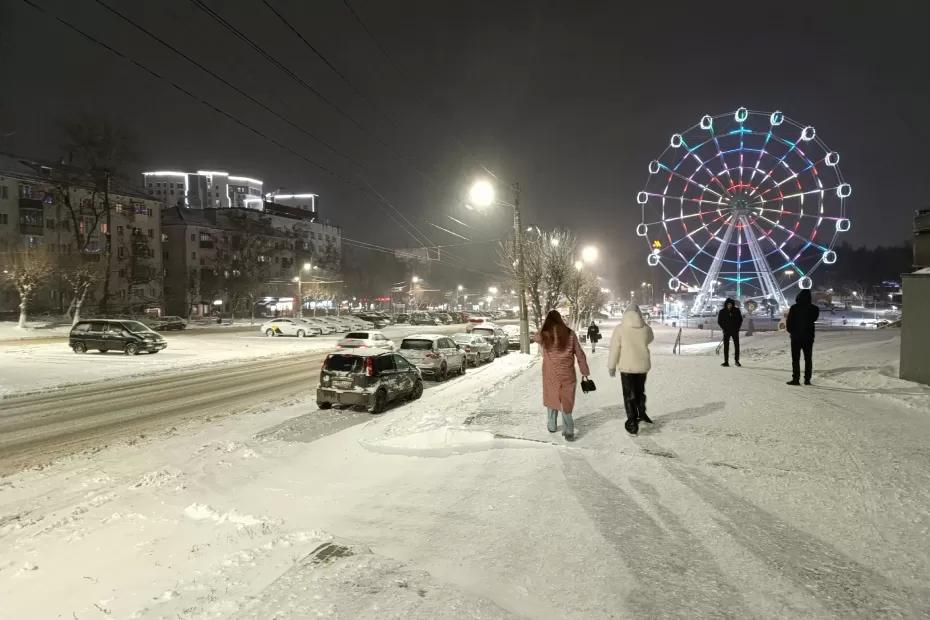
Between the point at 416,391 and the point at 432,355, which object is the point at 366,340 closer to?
the point at 432,355

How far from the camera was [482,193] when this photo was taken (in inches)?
760

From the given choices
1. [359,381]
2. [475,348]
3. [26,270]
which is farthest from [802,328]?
[26,270]

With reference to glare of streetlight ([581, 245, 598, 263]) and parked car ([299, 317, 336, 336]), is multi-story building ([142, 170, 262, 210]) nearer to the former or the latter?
parked car ([299, 317, 336, 336])

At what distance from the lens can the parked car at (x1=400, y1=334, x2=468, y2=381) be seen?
706 inches

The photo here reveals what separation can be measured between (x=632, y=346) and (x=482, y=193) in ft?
43.1

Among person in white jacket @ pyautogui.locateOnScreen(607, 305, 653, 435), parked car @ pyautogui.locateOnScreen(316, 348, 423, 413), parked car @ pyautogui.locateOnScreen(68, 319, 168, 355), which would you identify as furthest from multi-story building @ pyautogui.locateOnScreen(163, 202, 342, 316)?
person in white jacket @ pyautogui.locateOnScreen(607, 305, 653, 435)

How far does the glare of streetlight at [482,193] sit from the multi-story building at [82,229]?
3683 centimetres

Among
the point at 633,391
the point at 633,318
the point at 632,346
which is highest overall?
the point at 633,318

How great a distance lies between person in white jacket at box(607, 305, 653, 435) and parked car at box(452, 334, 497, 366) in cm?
1509

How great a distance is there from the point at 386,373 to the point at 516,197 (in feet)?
43.5

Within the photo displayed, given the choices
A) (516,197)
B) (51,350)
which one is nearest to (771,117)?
(516,197)

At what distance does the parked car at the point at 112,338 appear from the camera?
2542 centimetres

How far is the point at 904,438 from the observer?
21.5ft

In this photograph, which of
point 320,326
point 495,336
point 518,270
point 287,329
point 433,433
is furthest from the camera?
point 320,326
